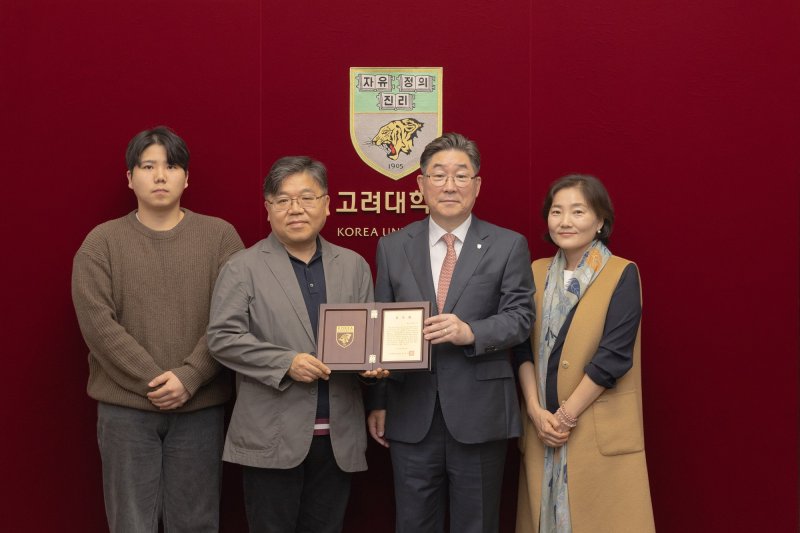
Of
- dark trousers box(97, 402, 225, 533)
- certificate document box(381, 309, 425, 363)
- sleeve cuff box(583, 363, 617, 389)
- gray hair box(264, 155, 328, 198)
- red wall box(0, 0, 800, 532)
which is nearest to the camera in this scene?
certificate document box(381, 309, 425, 363)

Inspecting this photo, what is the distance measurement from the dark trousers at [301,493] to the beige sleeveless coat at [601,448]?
2.68 ft

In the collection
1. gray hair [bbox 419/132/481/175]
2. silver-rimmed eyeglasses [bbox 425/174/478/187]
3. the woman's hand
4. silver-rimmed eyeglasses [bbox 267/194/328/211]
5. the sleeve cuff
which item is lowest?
the woman's hand

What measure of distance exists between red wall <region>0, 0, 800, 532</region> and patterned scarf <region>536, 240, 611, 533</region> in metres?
0.60

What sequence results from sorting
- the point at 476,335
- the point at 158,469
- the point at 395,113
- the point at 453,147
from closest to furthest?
the point at 476,335 → the point at 453,147 → the point at 158,469 → the point at 395,113

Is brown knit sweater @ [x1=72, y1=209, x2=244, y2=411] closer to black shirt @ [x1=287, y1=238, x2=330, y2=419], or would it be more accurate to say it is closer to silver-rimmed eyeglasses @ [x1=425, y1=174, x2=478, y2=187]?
black shirt @ [x1=287, y1=238, x2=330, y2=419]

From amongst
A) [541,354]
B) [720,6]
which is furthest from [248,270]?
[720,6]

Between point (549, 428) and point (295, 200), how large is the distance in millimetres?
1177

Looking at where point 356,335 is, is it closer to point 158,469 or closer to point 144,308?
point 144,308

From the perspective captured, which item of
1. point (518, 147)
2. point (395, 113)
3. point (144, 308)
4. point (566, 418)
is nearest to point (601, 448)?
point (566, 418)

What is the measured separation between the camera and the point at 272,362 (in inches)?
105

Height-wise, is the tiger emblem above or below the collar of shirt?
above

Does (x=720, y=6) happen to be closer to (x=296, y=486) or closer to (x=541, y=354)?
(x=541, y=354)

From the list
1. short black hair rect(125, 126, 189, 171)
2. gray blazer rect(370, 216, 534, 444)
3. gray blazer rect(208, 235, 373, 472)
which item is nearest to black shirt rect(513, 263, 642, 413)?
gray blazer rect(370, 216, 534, 444)

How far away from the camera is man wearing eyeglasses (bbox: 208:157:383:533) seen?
8.89 feet
